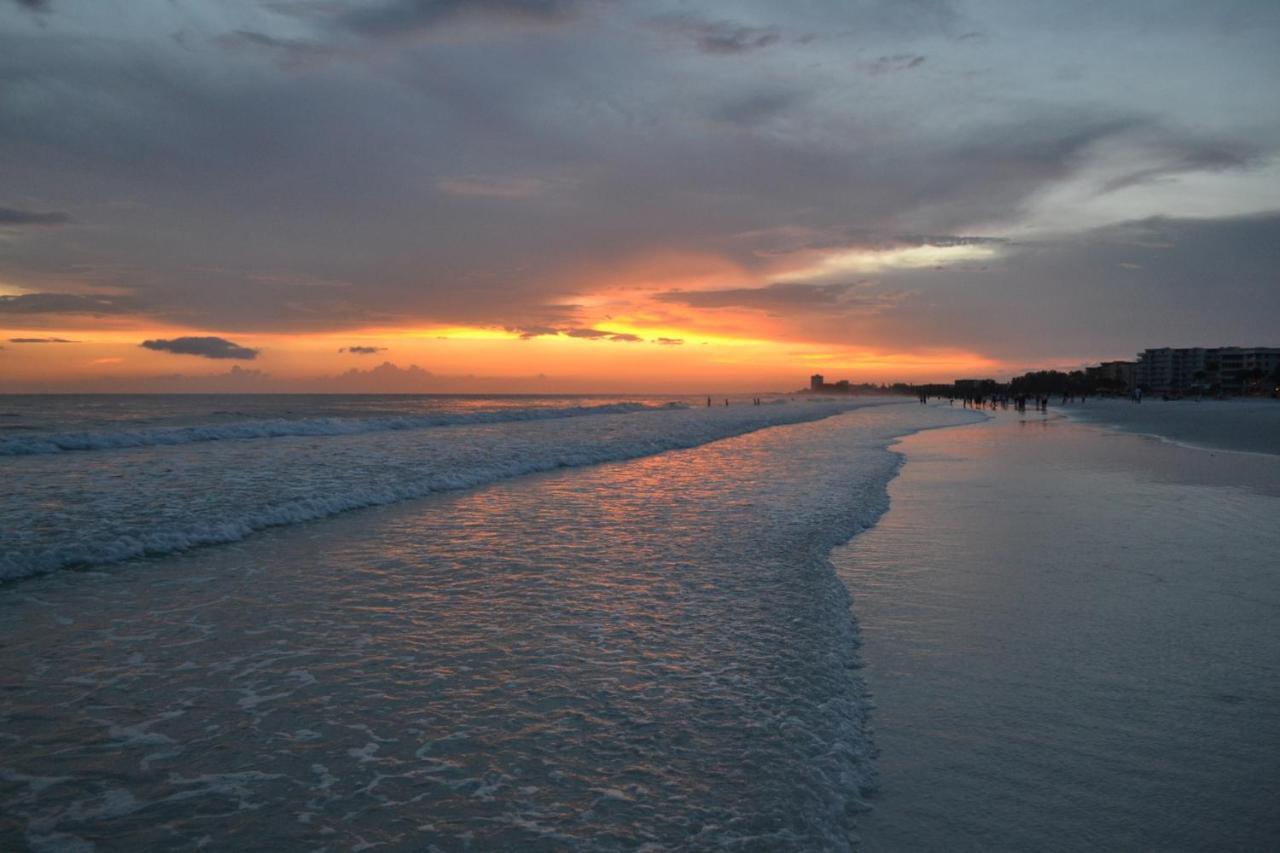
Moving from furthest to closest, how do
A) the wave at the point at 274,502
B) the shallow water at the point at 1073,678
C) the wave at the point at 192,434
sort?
the wave at the point at 192,434 < the wave at the point at 274,502 < the shallow water at the point at 1073,678

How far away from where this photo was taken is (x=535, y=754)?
4773 mm

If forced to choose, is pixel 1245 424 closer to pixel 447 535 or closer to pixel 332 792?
pixel 447 535

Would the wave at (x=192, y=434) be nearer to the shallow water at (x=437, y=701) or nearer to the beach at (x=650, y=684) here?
the beach at (x=650, y=684)

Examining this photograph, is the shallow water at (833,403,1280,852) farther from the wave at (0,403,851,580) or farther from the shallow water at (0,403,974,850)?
the wave at (0,403,851,580)

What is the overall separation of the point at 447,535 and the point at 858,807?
9566 mm

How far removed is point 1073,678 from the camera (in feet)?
19.7


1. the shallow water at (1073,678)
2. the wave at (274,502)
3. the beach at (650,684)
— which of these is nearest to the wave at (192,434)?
the wave at (274,502)

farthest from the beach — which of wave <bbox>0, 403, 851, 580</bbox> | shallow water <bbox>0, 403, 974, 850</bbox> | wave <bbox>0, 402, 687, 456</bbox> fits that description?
wave <bbox>0, 402, 687, 456</bbox>

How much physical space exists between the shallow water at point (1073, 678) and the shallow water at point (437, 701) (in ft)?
1.61

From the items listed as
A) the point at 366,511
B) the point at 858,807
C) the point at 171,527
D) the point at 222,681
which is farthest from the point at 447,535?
the point at 858,807

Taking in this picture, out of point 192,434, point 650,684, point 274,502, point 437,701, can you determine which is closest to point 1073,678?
point 650,684

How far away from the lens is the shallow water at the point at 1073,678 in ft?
13.3

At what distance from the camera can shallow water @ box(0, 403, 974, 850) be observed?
406 cm

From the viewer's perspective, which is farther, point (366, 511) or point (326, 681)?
point (366, 511)
